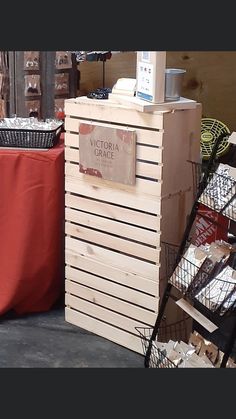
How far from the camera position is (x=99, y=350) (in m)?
3.40

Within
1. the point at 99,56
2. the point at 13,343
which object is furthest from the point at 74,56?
the point at 13,343

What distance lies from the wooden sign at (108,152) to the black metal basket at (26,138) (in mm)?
303

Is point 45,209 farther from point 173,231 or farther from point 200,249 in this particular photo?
point 200,249

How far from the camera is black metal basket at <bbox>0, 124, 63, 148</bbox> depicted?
139 inches

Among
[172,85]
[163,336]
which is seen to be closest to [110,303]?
[163,336]

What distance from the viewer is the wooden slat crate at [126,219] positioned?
3.04 metres

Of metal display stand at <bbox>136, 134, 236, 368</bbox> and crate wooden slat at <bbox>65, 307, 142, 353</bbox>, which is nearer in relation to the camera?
metal display stand at <bbox>136, 134, 236, 368</bbox>

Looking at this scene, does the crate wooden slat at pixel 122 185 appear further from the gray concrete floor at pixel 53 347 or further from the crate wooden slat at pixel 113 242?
the gray concrete floor at pixel 53 347

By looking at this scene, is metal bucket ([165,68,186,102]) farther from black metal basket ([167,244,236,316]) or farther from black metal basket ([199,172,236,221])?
black metal basket ([167,244,236,316])

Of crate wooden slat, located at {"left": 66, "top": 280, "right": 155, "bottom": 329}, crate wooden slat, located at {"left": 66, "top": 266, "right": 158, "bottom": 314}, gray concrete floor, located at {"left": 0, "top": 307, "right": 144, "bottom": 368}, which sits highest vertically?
crate wooden slat, located at {"left": 66, "top": 266, "right": 158, "bottom": 314}

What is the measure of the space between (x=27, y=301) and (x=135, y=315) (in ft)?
2.47

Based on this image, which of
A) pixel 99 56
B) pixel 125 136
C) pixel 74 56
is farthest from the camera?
pixel 74 56

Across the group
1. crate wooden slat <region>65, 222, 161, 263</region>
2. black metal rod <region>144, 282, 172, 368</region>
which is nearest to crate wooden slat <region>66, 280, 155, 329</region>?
black metal rod <region>144, 282, 172, 368</region>

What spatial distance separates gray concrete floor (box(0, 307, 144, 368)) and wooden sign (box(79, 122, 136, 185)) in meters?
0.90
